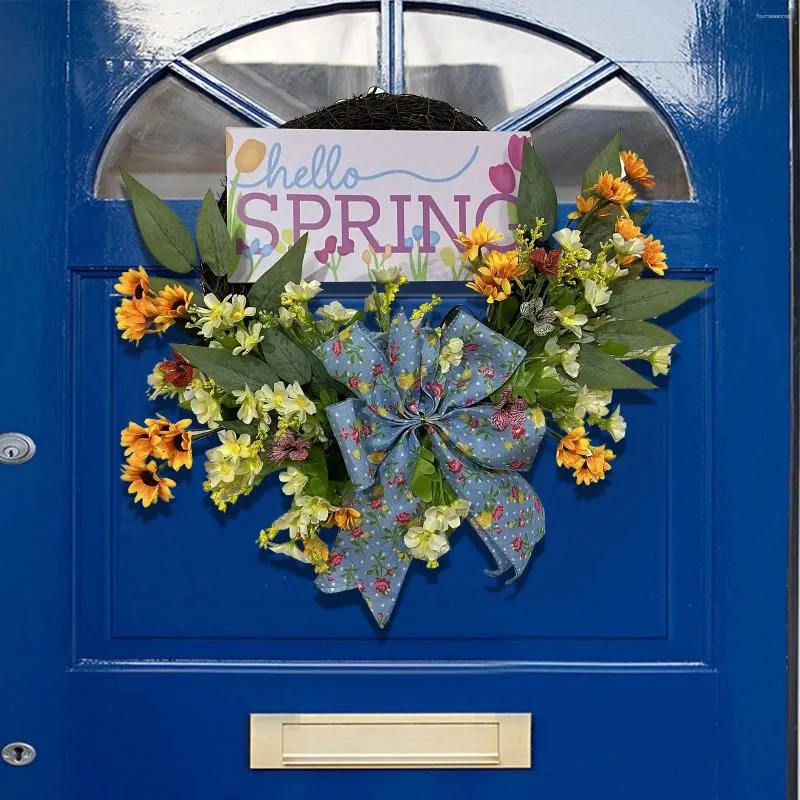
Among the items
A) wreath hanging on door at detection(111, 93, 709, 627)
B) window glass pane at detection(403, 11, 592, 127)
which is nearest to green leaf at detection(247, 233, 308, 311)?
wreath hanging on door at detection(111, 93, 709, 627)

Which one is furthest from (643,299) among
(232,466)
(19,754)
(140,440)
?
(19,754)

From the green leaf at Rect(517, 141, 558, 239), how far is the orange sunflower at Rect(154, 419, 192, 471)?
495 mm

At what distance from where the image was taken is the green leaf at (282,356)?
0.96 meters

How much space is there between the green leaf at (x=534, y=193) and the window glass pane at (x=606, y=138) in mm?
120

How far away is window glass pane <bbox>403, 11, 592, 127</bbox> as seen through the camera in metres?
1.10

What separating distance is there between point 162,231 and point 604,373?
583mm

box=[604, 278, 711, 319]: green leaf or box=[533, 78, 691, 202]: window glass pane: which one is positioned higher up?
box=[533, 78, 691, 202]: window glass pane

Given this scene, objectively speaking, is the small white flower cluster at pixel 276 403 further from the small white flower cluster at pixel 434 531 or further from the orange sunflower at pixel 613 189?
the orange sunflower at pixel 613 189

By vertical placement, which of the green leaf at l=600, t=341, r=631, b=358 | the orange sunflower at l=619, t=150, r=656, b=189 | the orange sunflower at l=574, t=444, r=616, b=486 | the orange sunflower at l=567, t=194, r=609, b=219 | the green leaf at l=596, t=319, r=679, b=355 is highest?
the orange sunflower at l=619, t=150, r=656, b=189

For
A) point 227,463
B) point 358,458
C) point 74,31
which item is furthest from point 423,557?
point 74,31

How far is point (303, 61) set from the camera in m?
1.10

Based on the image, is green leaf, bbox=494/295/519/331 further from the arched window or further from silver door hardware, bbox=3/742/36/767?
silver door hardware, bbox=3/742/36/767

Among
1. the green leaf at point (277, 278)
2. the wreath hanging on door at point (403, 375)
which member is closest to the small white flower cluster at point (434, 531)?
the wreath hanging on door at point (403, 375)

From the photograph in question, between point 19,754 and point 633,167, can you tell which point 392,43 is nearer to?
point 633,167
